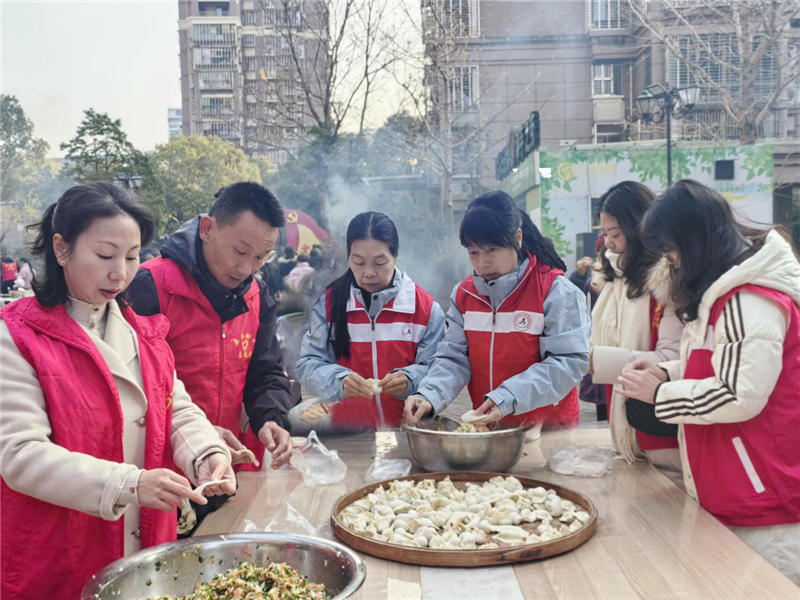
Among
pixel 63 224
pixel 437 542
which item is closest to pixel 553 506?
pixel 437 542

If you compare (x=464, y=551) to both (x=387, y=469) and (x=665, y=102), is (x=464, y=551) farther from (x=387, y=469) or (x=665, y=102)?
(x=665, y=102)

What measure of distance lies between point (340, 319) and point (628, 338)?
913mm

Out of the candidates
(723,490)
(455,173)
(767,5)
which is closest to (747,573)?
(723,490)

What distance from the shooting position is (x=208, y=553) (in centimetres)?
108

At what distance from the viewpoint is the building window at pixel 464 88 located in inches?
138

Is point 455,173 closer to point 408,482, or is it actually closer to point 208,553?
point 408,482

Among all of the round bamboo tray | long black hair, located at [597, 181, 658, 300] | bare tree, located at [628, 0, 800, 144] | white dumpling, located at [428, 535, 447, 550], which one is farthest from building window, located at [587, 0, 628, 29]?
white dumpling, located at [428, 535, 447, 550]

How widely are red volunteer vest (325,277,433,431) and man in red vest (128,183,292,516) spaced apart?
0.47 meters

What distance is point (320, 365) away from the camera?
2.14m

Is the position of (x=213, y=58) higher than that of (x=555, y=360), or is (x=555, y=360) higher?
(x=213, y=58)

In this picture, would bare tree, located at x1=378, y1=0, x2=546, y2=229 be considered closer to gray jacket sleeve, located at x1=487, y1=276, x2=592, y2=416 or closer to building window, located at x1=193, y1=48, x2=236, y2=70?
building window, located at x1=193, y1=48, x2=236, y2=70

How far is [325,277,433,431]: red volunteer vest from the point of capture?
85.7 inches

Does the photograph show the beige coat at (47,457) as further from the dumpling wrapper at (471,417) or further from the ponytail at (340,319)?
the ponytail at (340,319)

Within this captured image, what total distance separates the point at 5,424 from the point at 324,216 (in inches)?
89.6
